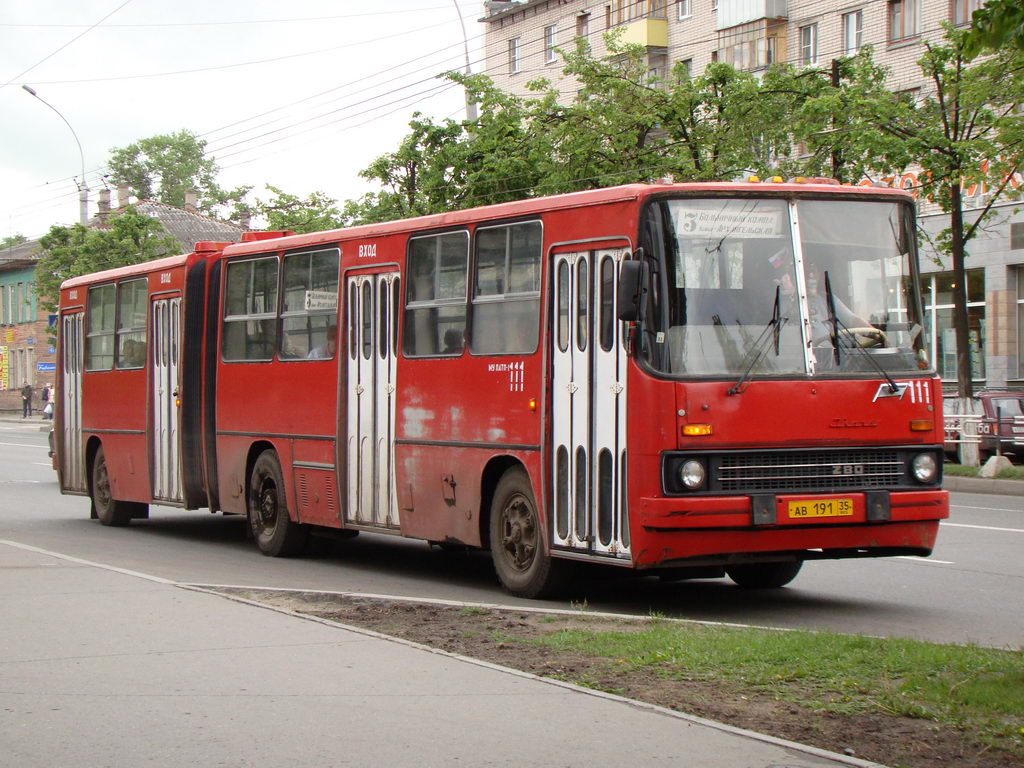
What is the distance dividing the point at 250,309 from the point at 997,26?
10313 mm

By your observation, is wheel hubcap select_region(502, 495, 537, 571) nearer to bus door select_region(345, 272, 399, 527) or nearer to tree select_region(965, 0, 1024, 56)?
bus door select_region(345, 272, 399, 527)

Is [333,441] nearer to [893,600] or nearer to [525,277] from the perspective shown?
[525,277]

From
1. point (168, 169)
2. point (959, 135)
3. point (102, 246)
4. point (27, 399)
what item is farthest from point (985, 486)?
point (168, 169)

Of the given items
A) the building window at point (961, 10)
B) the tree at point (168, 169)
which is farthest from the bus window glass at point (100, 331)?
the tree at point (168, 169)

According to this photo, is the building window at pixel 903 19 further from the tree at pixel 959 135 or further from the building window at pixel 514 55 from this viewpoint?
the building window at pixel 514 55

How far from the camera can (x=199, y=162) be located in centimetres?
11881

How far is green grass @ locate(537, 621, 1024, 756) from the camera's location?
6750 mm

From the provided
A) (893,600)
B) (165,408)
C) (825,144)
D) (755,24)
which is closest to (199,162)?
(755,24)

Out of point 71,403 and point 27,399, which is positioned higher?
point 27,399

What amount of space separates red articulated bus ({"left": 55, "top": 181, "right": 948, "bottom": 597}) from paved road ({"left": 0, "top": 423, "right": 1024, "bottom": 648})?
428 mm

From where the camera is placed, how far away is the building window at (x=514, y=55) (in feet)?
213

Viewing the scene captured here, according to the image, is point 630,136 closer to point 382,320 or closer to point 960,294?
point 960,294

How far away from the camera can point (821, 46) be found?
159ft

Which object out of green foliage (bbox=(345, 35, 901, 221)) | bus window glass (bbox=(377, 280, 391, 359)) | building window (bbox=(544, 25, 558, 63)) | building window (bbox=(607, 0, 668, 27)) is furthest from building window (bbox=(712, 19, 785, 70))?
bus window glass (bbox=(377, 280, 391, 359))
